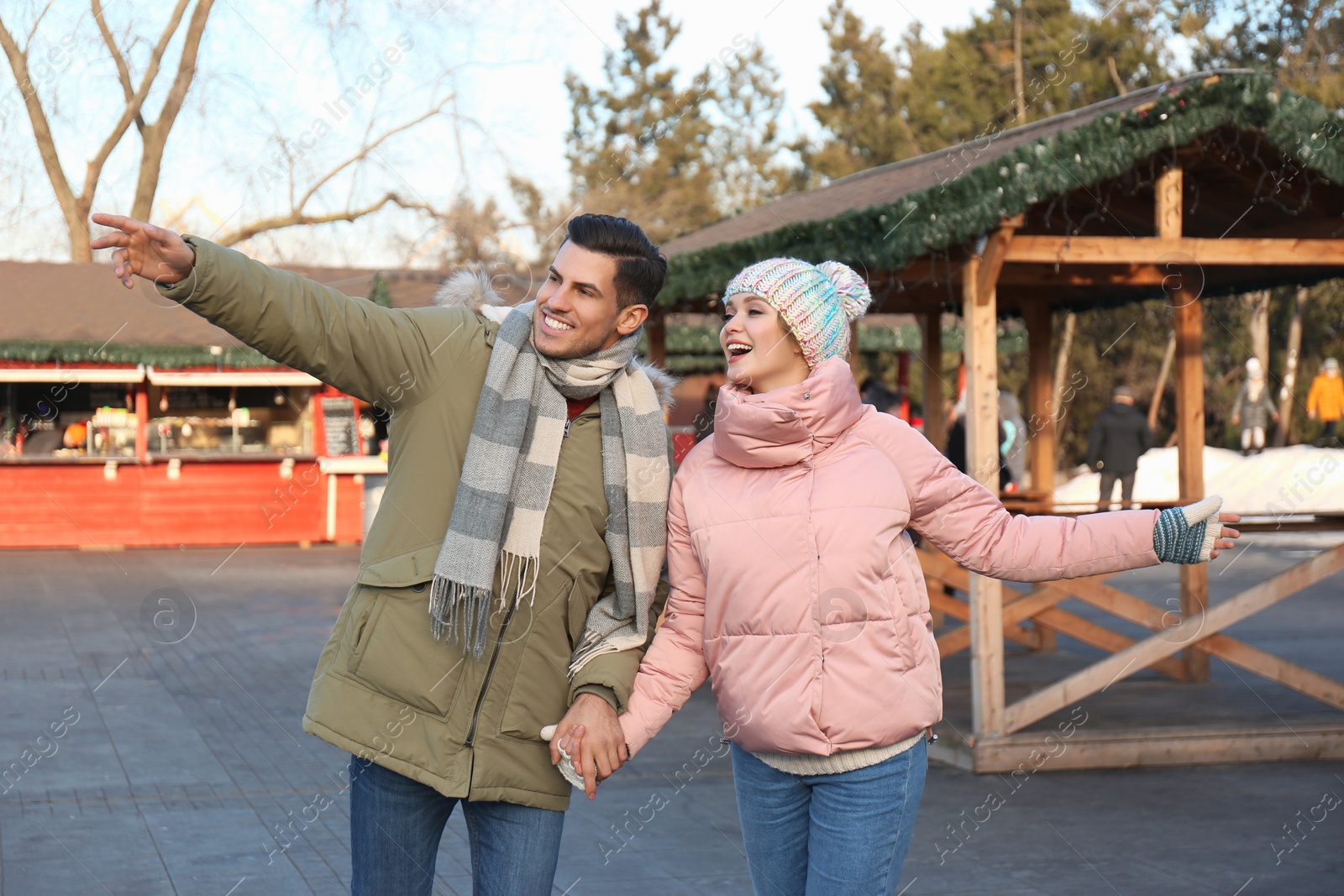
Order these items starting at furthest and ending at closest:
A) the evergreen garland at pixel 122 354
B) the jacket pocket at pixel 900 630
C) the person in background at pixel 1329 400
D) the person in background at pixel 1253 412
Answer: the person in background at pixel 1253 412
the person in background at pixel 1329 400
the evergreen garland at pixel 122 354
the jacket pocket at pixel 900 630

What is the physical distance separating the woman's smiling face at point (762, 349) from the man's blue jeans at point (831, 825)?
804 mm

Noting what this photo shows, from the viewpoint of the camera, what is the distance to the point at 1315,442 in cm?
2705

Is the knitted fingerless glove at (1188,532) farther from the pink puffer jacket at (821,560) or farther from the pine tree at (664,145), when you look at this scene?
the pine tree at (664,145)

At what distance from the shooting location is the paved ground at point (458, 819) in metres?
4.98

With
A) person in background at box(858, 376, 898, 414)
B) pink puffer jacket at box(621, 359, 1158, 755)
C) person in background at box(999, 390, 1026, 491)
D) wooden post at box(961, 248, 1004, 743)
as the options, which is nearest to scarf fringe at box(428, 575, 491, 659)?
pink puffer jacket at box(621, 359, 1158, 755)

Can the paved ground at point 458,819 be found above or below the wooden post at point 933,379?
below

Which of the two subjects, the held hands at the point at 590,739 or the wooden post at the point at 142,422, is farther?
the wooden post at the point at 142,422

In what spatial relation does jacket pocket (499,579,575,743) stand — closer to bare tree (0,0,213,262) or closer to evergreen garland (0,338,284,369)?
bare tree (0,0,213,262)

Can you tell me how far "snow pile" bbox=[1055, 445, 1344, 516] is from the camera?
2109cm

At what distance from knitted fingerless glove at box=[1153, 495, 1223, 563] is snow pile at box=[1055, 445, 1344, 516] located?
710 inches

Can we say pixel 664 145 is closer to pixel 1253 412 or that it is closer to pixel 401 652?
pixel 1253 412

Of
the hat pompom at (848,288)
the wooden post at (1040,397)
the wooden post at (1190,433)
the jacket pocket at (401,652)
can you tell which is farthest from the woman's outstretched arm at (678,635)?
the wooden post at (1040,397)

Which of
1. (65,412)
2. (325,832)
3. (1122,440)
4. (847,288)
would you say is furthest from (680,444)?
(65,412)

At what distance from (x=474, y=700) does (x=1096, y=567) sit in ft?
4.27
